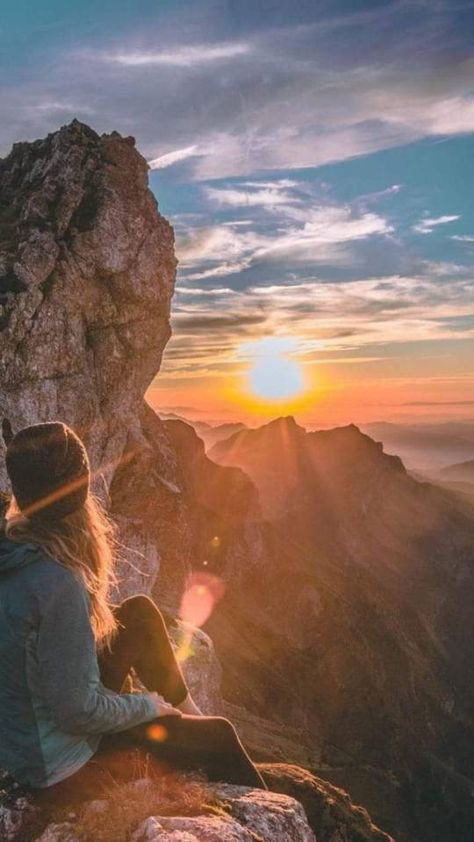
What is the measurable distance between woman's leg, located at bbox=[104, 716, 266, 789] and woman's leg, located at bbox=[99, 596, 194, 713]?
0.70 m

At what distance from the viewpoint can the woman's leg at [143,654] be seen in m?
7.25

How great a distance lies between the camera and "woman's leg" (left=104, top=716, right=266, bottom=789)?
6727 millimetres

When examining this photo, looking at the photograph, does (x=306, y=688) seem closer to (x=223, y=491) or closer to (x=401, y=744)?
(x=401, y=744)

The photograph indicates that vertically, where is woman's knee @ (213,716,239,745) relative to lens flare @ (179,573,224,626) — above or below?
above

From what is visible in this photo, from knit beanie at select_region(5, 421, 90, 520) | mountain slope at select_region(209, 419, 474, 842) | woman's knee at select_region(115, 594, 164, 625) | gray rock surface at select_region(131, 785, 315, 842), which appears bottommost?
mountain slope at select_region(209, 419, 474, 842)

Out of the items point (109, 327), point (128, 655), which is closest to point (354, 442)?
point (109, 327)

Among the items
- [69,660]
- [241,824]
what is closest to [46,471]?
[69,660]

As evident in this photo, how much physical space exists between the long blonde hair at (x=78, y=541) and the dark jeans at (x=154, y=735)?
116cm

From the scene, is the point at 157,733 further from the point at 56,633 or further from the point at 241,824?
the point at 56,633

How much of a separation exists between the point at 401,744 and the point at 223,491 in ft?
157

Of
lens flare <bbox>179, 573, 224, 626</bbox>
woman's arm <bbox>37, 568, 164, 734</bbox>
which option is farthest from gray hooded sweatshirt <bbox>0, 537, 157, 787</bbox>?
lens flare <bbox>179, 573, 224, 626</bbox>

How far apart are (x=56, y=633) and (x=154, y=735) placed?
2357mm

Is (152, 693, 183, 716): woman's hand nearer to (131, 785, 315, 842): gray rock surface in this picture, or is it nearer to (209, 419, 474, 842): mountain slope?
(131, 785, 315, 842): gray rock surface

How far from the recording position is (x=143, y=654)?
7.49 m
